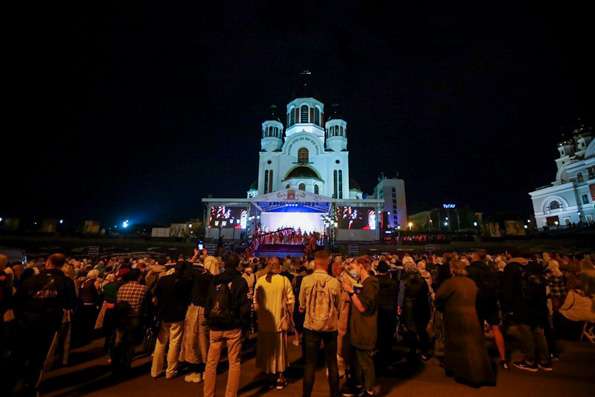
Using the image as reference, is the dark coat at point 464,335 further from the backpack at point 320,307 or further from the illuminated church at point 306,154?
the illuminated church at point 306,154

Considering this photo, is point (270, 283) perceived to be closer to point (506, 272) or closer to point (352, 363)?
point (352, 363)

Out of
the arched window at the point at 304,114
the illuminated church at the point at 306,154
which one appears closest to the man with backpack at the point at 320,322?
the illuminated church at the point at 306,154

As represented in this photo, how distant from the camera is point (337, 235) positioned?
30031 mm

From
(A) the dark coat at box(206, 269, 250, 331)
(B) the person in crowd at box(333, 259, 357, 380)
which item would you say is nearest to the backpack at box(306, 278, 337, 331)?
(B) the person in crowd at box(333, 259, 357, 380)

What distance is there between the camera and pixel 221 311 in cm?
351

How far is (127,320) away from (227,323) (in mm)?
2197

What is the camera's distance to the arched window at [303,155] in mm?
40750

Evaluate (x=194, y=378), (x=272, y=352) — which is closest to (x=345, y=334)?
(x=272, y=352)

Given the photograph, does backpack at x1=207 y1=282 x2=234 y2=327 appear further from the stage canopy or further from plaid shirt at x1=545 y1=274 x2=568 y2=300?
the stage canopy

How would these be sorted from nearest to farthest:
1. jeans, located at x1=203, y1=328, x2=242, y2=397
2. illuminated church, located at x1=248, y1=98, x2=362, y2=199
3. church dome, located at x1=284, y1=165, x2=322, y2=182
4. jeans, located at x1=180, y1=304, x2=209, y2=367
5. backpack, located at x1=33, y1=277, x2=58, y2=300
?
1. jeans, located at x1=203, y1=328, x2=242, y2=397
2. backpack, located at x1=33, y1=277, x2=58, y2=300
3. jeans, located at x1=180, y1=304, x2=209, y2=367
4. church dome, located at x1=284, y1=165, x2=322, y2=182
5. illuminated church, located at x1=248, y1=98, x2=362, y2=199

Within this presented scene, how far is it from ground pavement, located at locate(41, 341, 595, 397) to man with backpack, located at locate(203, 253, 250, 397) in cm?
58

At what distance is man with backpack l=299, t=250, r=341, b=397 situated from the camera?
11.6ft

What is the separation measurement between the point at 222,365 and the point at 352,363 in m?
2.40

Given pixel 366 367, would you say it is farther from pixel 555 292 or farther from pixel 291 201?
pixel 291 201
